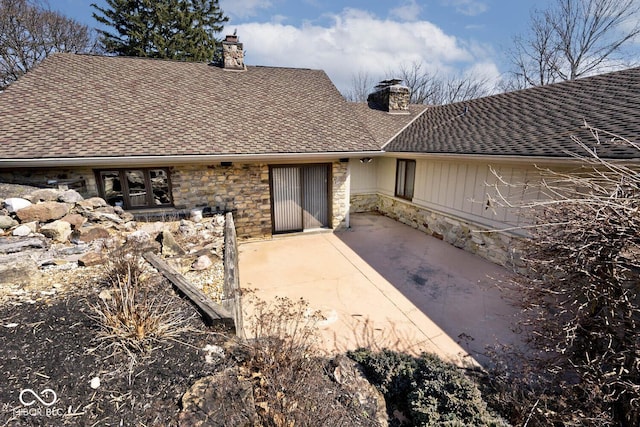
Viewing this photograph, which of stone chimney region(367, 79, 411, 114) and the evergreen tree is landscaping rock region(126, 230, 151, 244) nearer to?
stone chimney region(367, 79, 411, 114)

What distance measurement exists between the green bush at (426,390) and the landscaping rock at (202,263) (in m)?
2.57

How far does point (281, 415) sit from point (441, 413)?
1.51 meters

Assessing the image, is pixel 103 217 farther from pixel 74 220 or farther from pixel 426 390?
pixel 426 390

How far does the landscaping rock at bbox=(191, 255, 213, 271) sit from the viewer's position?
13.9ft

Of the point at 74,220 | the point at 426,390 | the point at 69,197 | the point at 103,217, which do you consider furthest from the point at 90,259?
the point at 426,390

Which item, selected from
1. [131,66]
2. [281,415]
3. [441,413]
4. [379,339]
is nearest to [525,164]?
[379,339]

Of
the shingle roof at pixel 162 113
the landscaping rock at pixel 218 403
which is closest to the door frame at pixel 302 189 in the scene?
the shingle roof at pixel 162 113

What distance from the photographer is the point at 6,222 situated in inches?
167

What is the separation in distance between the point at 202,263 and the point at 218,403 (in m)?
2.58

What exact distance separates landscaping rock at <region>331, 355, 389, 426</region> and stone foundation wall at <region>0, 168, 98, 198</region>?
22.3 feet

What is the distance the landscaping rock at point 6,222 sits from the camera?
166 inches

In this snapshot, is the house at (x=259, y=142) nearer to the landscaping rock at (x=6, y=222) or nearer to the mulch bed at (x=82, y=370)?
the landscaping rock at (x=6, y=222)

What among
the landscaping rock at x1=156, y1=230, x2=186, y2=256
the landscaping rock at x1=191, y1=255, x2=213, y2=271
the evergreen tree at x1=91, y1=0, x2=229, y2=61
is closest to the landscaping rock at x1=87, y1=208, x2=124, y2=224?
the landscaping rock at x1=156, y1=230, x2=186, y2=256

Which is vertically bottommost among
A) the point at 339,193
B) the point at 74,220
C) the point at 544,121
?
A: the point at 339,193
